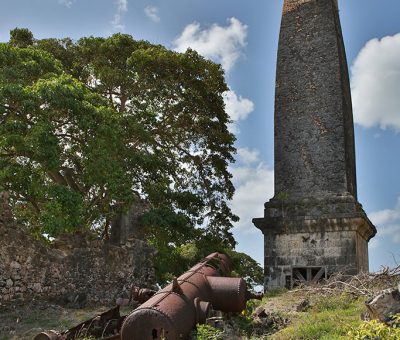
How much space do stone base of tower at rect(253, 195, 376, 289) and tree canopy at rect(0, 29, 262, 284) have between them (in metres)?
3.57

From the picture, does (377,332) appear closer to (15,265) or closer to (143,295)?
(143,295)

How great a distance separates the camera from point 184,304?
7.40 m

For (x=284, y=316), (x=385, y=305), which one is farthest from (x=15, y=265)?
(x=385, y=305)

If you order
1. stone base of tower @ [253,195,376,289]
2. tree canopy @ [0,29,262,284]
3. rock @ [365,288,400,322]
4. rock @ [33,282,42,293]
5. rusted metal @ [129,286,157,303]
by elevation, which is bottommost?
rock @ [365,288,400,322]

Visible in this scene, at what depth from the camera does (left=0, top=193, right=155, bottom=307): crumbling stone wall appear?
37.4 ft

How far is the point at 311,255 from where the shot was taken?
13.3 m

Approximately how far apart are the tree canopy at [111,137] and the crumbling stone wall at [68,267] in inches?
27.3

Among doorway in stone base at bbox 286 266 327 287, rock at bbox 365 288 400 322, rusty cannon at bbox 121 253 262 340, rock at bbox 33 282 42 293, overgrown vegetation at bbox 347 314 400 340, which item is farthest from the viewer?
doorway in stone base at bbox 286 266 327 287

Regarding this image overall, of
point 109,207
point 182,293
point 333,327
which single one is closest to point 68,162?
point 109,207

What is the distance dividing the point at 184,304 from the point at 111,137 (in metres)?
7.61

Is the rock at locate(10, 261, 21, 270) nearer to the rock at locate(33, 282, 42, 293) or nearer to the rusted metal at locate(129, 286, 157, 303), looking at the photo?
the rock at locate(33, 282, 42, 293)

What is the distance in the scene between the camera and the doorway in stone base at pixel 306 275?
42.3ft

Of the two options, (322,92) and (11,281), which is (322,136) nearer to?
(322,92)

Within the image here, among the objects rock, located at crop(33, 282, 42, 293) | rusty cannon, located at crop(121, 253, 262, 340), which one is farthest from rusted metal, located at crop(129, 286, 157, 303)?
rock, located at crop(33, 282, 42, 293)
